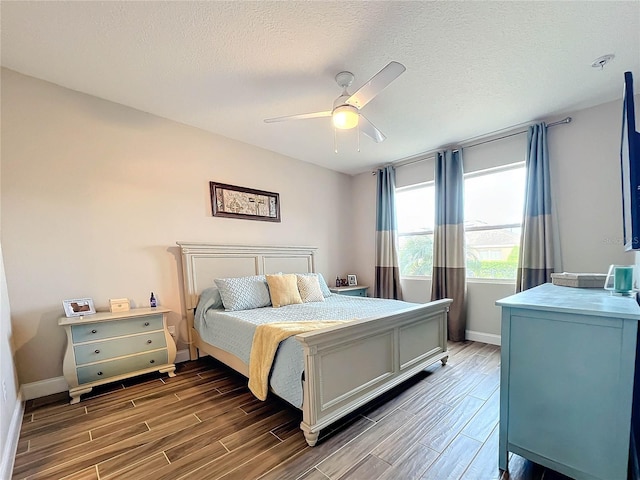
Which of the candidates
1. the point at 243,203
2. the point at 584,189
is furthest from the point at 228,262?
the point at 584,189

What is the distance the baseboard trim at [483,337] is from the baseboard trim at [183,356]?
3646 mm

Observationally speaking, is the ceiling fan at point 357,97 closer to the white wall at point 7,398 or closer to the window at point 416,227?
the window at point 416,227

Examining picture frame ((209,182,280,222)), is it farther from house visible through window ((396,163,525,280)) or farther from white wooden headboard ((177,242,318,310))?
house visible through window ((396,163,525,280))

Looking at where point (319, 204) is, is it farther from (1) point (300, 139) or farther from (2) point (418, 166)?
(2) point (418, 166)

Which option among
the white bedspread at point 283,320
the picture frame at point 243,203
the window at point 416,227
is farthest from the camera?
the window at point 416,227

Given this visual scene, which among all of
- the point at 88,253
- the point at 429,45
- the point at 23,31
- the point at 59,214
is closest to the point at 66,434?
the point at 88,253

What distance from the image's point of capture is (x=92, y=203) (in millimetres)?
2619

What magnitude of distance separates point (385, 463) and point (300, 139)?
340 cm

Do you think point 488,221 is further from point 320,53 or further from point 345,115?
point 320,53

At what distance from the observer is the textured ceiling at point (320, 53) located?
1.69 meters

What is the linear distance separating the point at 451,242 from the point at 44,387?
469cm

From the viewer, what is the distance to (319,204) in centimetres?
468

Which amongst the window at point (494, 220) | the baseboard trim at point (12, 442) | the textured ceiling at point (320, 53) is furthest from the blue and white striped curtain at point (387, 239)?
the baseboard trim at point (12, 442)

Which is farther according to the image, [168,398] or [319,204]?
[319,204]
